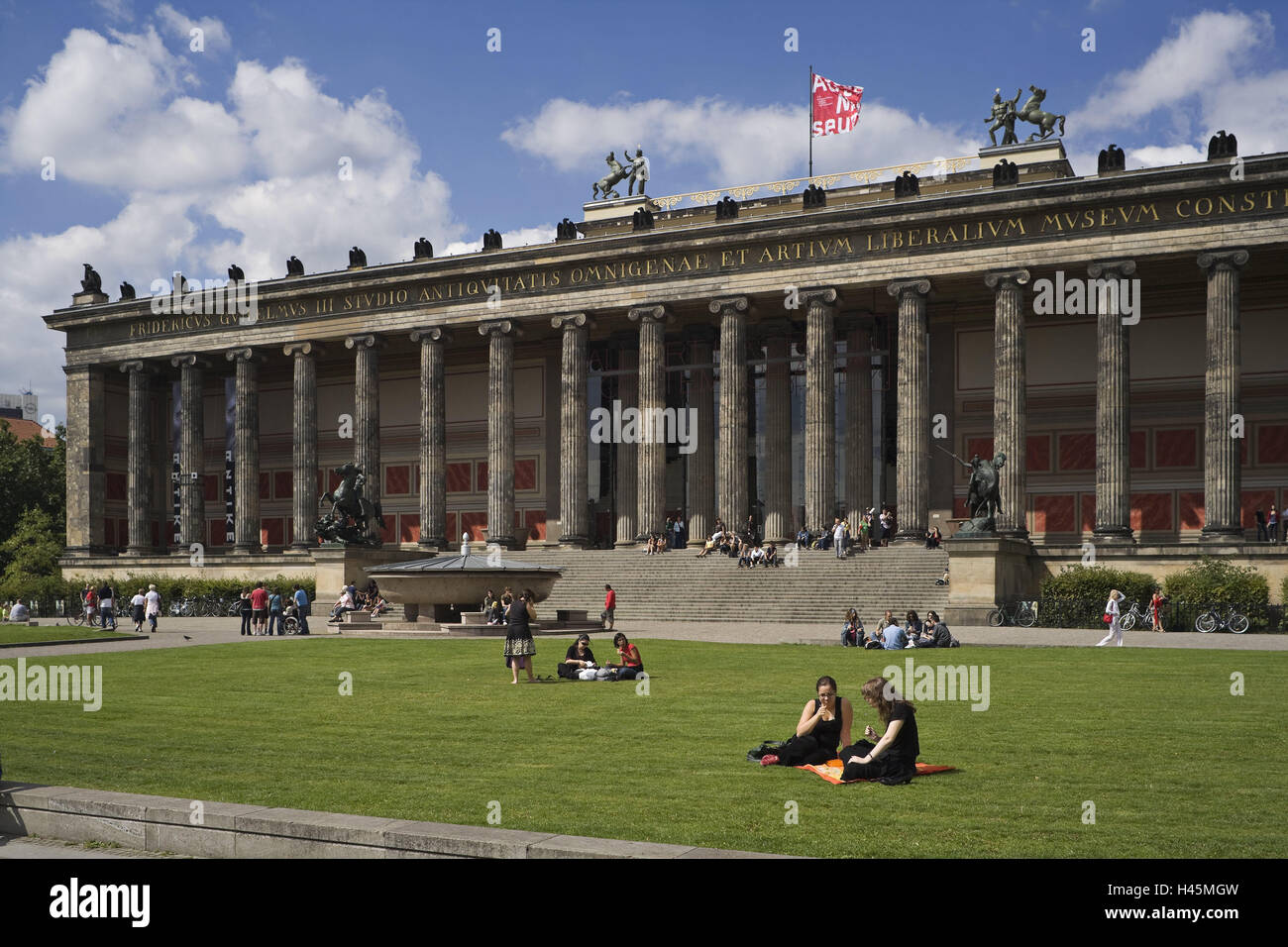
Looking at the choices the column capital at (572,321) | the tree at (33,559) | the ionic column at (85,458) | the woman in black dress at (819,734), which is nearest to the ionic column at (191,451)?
the ionic column at (85,458)

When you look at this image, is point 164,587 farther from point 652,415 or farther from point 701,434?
point 701,434

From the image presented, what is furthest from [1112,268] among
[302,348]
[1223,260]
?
[302,348]

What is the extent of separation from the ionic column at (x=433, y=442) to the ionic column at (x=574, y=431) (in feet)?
20.7

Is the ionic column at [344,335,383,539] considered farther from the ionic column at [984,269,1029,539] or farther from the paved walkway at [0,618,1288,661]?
the ionic column at [984,269,1029,539]

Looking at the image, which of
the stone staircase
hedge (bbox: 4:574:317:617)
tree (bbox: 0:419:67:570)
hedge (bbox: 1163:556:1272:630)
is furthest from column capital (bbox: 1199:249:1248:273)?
tree (bbox: 0:419:67:570)

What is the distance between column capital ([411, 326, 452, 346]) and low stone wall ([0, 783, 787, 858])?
51170mm

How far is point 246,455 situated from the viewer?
6494cm

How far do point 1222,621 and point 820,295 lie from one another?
70.4 feet

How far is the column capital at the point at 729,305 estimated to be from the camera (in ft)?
178

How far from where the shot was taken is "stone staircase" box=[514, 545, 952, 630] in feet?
143

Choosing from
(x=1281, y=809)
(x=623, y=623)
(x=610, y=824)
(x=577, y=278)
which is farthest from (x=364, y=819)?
(x=577, y=278)

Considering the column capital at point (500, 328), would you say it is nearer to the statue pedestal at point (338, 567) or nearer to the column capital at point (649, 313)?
the column capital at point (649, 313)
